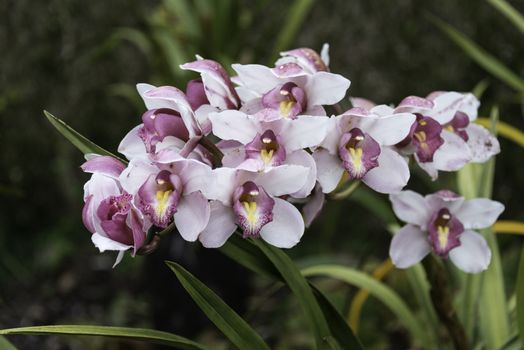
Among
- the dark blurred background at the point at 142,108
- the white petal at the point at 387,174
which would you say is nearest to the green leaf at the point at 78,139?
the white petal at the point at 387,174

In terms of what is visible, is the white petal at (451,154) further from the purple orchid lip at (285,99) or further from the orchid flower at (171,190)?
the orchid flower at (171,190)

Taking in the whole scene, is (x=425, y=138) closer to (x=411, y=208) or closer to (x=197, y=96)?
(x=411, y=208)

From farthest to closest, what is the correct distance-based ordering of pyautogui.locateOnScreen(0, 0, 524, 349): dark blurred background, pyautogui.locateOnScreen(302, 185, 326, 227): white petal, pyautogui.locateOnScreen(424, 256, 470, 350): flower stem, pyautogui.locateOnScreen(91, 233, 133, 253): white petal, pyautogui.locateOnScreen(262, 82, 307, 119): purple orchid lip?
pyautogui.locateOnScreen(0, 0, 524, 349): dark blurred background
pyautogui.locateOnScreen(424, 256, 470, 350): flower stem
pyautogui.locateOnScreen(302, 185, 326, 227): white petal
pyautogui.locateOnScreen(262, 82, 307, 119): purple orchid lip
pyautogui.locateOnScreen(91, 233, 133, 253): white petal

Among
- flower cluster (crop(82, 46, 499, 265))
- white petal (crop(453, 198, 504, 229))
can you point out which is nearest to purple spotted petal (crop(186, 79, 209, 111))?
flower cluster (crop(82, 46, 499, 265))

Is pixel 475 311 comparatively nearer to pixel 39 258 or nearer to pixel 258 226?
pixel 258 226

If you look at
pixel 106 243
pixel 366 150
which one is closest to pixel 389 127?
pixel 366 150

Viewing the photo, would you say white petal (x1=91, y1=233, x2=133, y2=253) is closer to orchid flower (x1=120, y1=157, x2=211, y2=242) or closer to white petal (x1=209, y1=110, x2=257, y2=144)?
orchid flower (x1=120, y1=157, x2=211, y2=242)
